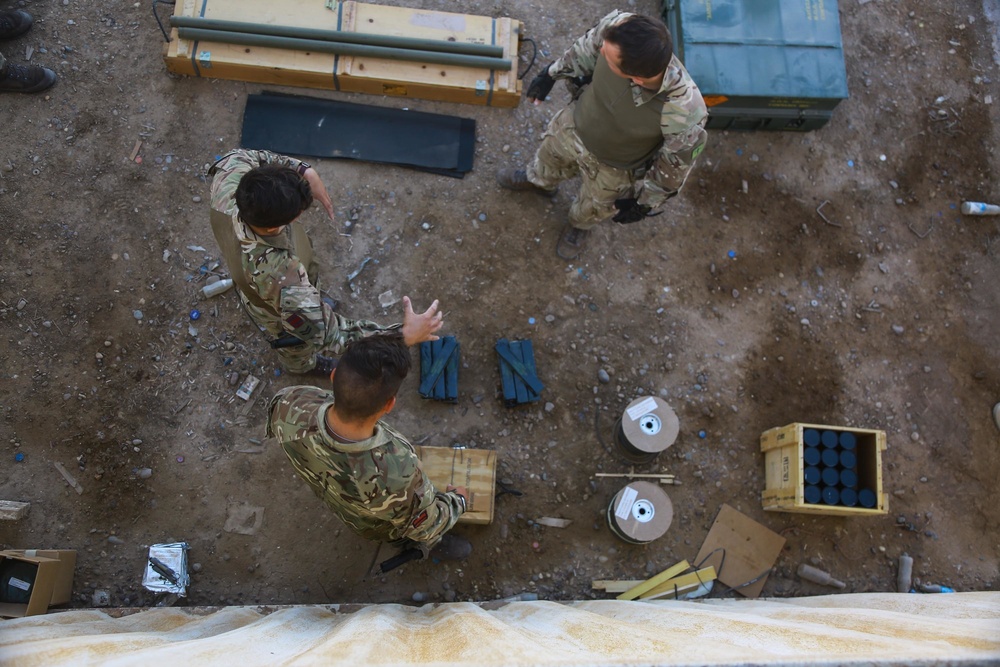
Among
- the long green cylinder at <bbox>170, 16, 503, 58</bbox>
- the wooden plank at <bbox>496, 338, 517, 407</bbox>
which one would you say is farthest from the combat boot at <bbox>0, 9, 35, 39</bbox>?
the wooden plank at <bbox>496, 338, 517, 407</bbox>

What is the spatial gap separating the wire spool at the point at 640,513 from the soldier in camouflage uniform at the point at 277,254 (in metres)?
2.03

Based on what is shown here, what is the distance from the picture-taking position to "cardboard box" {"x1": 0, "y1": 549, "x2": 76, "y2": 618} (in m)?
4.04

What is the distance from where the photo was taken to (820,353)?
18.6 feet

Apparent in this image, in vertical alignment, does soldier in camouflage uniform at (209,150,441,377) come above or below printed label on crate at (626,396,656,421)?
above

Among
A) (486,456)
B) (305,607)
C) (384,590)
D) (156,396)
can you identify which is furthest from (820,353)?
(156,396)

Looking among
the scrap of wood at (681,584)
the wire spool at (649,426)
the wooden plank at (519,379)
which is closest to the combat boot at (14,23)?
the wooden plank at (519,379)

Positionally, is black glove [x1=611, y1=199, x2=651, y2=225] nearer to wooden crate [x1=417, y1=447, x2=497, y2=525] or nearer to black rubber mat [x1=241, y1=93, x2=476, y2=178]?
black rubber mat [x1=241, y1=93, x2=476, y2=178]

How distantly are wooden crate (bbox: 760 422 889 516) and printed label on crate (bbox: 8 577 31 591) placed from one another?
5236mm

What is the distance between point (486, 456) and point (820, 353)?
311 cm

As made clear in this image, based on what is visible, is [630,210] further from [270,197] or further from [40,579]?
[40,579]

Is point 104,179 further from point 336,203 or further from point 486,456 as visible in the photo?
point 486,456

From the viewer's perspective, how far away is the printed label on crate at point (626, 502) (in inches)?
191

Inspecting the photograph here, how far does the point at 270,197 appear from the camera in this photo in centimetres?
359

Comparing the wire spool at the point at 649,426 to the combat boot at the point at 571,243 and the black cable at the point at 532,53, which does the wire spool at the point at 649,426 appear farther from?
the black cable at the point at 532,53
